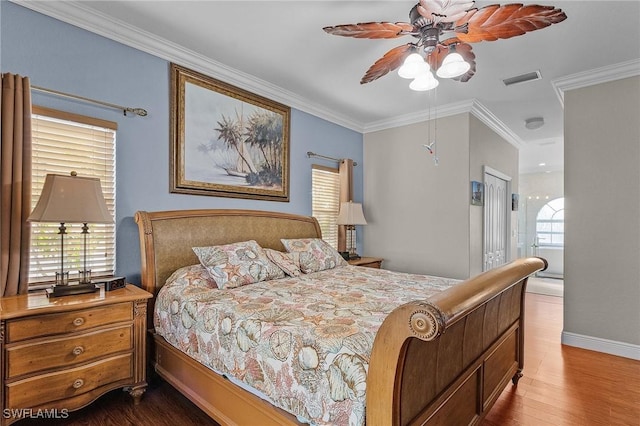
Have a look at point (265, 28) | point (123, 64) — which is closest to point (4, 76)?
point (123, 64)

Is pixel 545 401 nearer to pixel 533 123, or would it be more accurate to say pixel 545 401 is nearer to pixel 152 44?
pixel 533 123

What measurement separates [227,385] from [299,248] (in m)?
1.72

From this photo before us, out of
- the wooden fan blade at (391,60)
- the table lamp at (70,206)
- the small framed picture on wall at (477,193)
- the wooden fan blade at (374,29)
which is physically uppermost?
the wooden fan blade at (374,29)

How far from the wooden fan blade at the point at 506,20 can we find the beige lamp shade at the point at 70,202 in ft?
8.21

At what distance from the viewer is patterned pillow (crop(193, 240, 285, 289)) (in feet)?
8.18

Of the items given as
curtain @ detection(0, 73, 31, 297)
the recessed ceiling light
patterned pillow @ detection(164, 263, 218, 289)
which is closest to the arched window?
the recessed ceiling light

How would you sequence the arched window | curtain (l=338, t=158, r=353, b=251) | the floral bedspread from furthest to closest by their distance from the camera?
the arched window
curtain (l=338, t=158, r=353, b=251)
the floral bedspread

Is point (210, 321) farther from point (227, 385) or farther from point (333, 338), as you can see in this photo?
point (333, 338)

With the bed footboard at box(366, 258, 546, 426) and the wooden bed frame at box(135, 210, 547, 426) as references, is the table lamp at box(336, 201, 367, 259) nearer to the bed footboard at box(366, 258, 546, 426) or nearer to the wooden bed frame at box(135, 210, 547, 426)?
the wooden bed frame at box(135, 210, 547, 426)

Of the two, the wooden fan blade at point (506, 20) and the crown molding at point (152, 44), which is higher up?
the crown molding at point (152, 44)

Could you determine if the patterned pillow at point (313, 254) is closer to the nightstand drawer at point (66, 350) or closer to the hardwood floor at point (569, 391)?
the nightstand drawer at point (66, 350)

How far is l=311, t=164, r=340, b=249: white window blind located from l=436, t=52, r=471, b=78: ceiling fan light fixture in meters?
2.38

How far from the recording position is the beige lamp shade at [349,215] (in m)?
4.30

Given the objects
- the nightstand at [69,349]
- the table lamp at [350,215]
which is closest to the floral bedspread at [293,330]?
the nightstand at [69,349]
